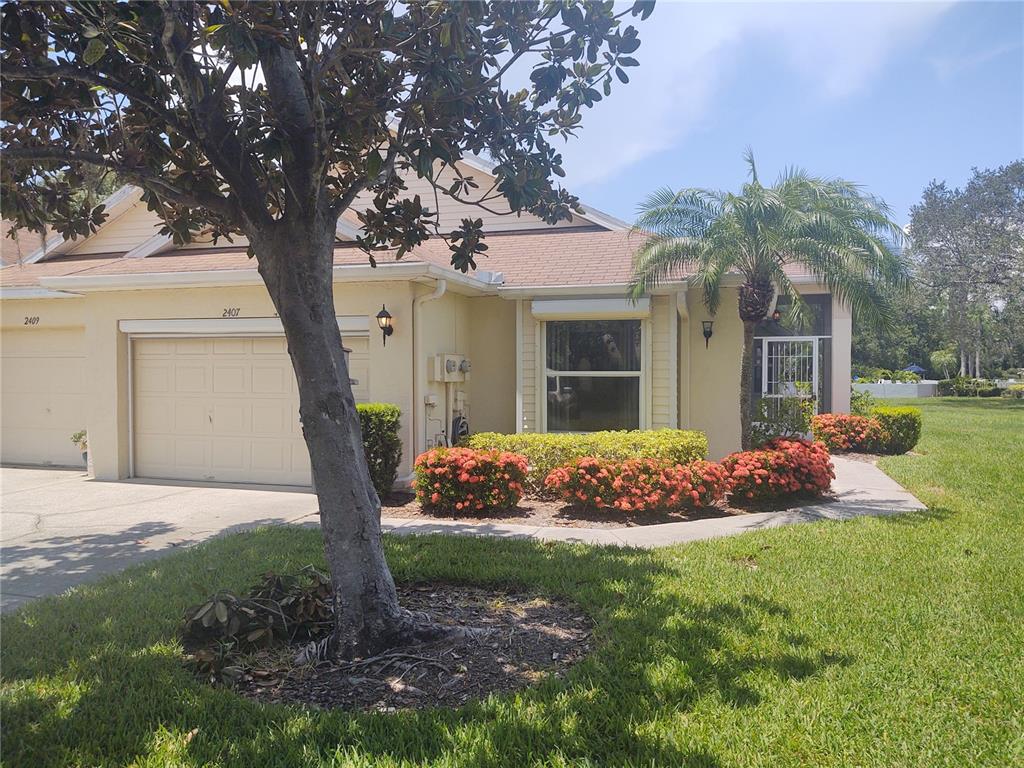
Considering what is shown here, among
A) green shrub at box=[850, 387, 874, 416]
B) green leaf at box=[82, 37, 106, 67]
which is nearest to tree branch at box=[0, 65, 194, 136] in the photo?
green leaf at box=[82, 37, 106, 67]

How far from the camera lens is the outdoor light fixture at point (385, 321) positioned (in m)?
9.67

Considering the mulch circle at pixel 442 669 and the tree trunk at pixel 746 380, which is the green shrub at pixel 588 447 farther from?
the mulch circle at pixel 442 669

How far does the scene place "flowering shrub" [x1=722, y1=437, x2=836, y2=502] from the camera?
347 inches

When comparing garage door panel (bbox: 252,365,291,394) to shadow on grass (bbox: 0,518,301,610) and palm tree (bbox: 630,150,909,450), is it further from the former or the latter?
palm tree (bbox: 630,150,909,450)

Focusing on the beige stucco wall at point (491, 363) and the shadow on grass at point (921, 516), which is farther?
the beige stucco wall at point (491, 363)

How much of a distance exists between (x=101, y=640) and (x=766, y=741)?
4048mm

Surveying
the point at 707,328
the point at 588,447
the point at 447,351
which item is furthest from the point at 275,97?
the point at 707,328

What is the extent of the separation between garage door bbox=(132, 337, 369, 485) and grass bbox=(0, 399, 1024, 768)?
13.4 feet

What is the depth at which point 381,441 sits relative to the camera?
9.19 metres

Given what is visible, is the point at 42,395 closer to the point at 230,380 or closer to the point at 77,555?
the point at 230,380

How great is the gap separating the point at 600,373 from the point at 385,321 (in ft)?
12.4

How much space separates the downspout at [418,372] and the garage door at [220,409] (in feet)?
2.80

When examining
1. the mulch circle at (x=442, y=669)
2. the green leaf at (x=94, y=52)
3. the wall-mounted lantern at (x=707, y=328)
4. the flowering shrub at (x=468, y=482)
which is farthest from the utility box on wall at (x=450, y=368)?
the green leaf at (x=94, y=52)

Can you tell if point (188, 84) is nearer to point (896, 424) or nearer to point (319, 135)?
point (319, 135)
